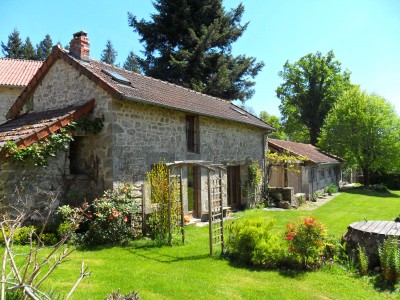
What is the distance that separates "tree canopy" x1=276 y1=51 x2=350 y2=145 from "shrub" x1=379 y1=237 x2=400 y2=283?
32661mm

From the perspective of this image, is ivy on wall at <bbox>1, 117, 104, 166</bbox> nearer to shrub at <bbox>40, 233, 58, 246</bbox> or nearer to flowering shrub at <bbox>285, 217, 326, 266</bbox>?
shrub at <bbox>40, 233, 58, 246</bbox>

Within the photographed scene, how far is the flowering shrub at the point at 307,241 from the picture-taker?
22.5 ft

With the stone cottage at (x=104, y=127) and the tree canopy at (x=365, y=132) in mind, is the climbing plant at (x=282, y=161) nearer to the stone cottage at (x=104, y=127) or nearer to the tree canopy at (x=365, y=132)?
the stone cottage at (x=104, y=127)

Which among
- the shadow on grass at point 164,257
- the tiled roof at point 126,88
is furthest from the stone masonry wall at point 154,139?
the shadow on grass at point 164,257

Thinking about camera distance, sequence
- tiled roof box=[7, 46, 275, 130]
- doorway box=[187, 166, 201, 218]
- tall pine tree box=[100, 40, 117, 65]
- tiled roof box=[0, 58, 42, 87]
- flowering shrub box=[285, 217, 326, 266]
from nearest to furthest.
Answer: flowering shrub box=[285, 217, 326, 266]
tiled roof box=[7, 46, 275, 130]
doorway box=[187, 166, 201, 218]
tiled roof box=[0, 58, 42, 87]
tall pine tree box=[100, 40, 117, 65]

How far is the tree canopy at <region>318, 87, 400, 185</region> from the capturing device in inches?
1075

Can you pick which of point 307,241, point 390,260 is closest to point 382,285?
point 390,260

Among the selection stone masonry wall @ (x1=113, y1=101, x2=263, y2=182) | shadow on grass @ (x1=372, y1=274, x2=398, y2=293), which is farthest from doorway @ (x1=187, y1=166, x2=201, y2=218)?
shadow on grass @ (x1=372, y1=274, x2=398, y2=293)

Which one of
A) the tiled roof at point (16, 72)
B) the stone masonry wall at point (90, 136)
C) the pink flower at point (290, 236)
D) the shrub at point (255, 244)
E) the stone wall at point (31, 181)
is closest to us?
the pink flower at point (290, 236)

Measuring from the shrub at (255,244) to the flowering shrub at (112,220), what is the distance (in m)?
3.05

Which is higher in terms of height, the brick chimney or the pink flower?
the brick chimney

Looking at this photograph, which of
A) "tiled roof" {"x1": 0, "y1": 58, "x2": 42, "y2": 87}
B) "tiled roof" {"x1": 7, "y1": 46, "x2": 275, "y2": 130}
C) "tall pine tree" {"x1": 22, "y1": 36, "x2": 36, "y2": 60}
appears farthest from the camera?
"tall pine tree" {"x1": 22, "y1": 36, "x2": 36, "y2": 60}

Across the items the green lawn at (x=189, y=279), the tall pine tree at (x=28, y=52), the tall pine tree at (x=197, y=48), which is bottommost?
the green lawn at (x=189, y=279)

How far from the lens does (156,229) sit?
934cm
